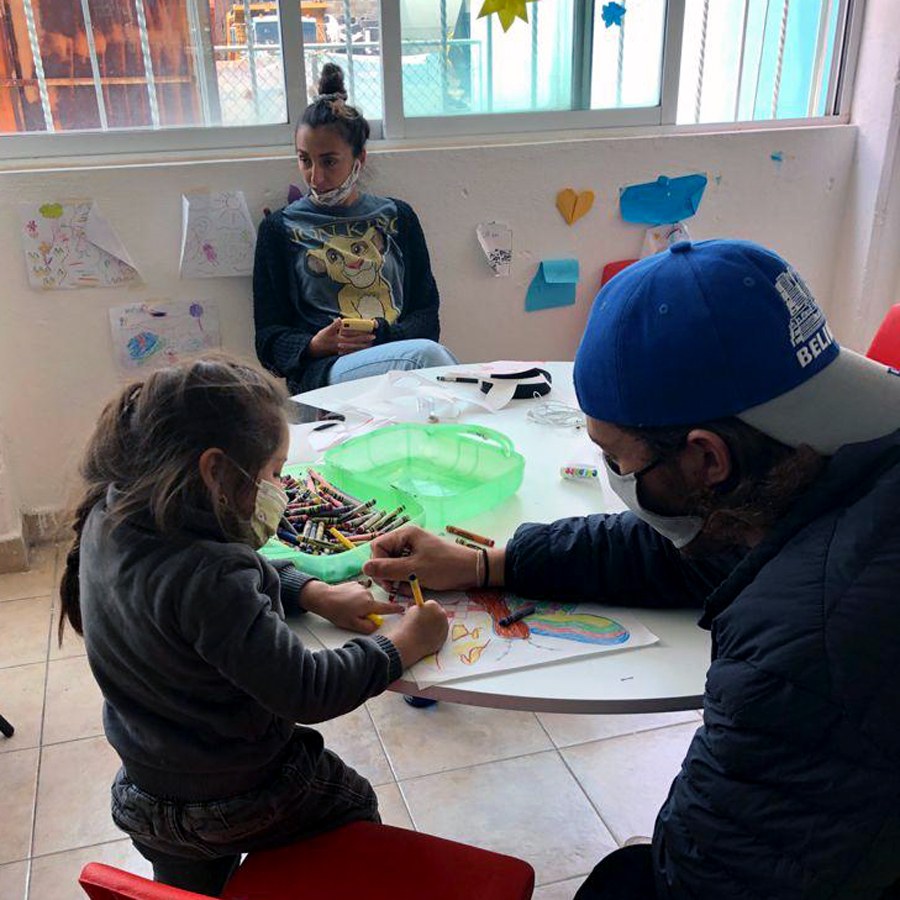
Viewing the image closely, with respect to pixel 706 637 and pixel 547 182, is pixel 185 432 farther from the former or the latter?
pixel 547 182

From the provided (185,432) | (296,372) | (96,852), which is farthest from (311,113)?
(96,852)

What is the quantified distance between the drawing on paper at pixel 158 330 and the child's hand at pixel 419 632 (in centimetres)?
181

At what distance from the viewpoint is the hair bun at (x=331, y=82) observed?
8.12 feet

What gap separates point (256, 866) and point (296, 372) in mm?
1529

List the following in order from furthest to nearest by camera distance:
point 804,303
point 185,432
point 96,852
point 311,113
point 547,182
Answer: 1. point 547,182
2. point 311,113
3. point 96,852
4. point 185,432
5. point 804,303

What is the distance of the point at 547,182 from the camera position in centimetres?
284

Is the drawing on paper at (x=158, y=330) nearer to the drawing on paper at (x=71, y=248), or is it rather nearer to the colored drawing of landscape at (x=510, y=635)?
the drawing on paper at (x=71, y=248)

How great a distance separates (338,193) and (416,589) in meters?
1.67

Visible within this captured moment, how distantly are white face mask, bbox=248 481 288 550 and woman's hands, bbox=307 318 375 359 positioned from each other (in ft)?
4.25

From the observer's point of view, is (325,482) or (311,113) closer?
(325,482)

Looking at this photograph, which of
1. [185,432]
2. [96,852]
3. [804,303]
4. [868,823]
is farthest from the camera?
[96,852]

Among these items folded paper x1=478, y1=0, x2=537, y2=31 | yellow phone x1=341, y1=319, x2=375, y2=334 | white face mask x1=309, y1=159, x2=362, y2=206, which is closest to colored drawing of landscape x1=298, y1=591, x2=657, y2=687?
folded paper x1=478, y1=0, x2=537, y2=31

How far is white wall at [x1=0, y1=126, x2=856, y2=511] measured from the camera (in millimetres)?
2551

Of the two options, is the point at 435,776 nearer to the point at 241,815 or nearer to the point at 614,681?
the point at 241,815
